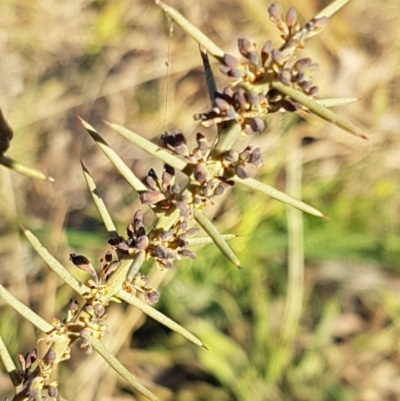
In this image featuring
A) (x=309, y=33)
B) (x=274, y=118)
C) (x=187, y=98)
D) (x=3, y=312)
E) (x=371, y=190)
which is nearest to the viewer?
(x=309, y=33)

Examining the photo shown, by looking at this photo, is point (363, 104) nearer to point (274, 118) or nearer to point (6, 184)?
point (274, 118)

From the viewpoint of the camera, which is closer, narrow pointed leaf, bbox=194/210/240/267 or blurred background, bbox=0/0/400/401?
narrow pointed leaf, bbox=194/210/240/267

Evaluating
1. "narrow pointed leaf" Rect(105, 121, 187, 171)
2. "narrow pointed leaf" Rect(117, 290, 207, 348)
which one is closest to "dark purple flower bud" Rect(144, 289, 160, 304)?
"narrow pointed leaf" Rect(117, 290, 207, 348)

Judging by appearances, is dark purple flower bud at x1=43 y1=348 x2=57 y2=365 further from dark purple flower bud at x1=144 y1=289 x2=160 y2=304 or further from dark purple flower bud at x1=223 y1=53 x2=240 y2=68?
dark purple flower bud at x1=223 y1=53 x2=240 y2=68

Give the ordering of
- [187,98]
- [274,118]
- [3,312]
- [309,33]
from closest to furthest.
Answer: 1. [309,33]
2. [3,312]
3. [274,118]
4. [187,98]

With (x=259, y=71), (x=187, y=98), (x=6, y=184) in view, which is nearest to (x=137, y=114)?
(x=187, y=98)

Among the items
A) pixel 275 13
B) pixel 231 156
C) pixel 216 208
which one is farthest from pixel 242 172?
pixel 216 208
